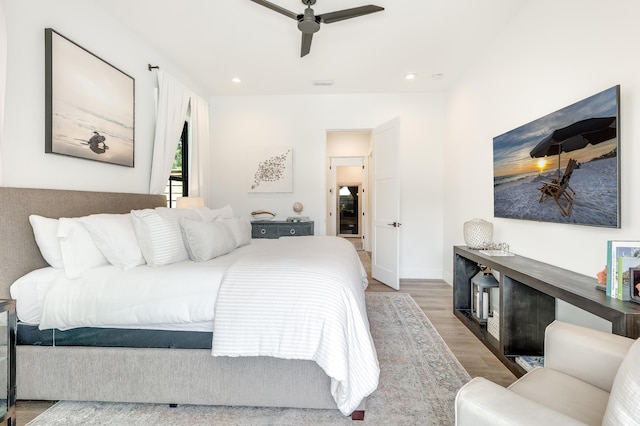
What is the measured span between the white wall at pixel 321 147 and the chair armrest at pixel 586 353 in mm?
3265

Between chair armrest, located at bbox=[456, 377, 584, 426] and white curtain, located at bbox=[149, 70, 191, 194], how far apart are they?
324 centimetres

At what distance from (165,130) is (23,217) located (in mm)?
1772

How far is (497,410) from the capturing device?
35.0 inches

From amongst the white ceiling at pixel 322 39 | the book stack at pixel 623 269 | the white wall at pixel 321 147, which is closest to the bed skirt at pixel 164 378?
the book stack at pixel 623 269

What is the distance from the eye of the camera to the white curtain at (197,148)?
3.90m

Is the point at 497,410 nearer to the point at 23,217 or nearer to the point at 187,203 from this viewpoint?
the point at 23,217

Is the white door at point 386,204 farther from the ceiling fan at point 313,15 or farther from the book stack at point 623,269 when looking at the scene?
the book stack at point 623,269

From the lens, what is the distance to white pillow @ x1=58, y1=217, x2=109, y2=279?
67.9 inches

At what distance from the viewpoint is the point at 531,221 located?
240 centimetres

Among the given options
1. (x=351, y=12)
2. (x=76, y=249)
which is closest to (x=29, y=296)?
(x=76, y=249)

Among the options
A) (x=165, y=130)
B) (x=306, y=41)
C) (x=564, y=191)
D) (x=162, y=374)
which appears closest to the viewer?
(x=162, y=374)

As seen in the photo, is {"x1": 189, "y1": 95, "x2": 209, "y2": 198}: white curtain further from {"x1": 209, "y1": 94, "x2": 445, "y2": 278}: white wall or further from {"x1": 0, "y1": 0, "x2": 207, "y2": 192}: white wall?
{"x1": 0, "y1": 0, "x2": 207, "y2": 192}: white wall

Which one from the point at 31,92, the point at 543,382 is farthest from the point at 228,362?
the point at 31,92

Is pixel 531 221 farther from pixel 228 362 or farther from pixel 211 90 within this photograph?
pixel 211 90
